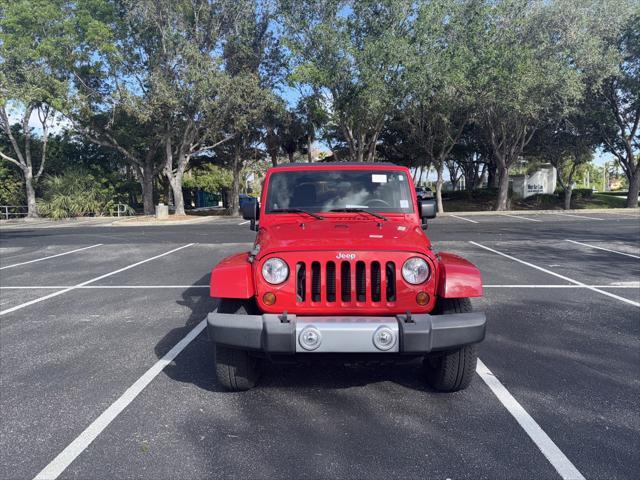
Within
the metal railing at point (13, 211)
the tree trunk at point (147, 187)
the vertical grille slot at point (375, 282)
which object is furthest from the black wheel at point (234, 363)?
the metal railing at point (13, 211)

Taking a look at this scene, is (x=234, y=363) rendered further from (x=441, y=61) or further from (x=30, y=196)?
(x=30, y=196)

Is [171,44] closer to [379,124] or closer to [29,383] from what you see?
[379,124]

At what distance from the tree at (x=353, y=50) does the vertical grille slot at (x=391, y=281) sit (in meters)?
19.2

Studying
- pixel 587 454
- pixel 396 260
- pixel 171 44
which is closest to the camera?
pixel 587 454

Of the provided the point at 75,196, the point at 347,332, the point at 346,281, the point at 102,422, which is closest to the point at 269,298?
the point at 346,281

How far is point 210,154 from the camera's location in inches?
1487

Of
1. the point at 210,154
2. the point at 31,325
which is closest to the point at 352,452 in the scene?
the point at 31,325

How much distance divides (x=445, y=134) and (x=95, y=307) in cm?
2553

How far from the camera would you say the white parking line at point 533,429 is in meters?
2.87

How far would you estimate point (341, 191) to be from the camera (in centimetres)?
472

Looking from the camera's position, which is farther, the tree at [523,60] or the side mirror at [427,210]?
the tree at [523,60]

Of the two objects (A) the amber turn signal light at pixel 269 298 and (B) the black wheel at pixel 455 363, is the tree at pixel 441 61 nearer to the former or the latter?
(B) the black wheel at pixel 455 363

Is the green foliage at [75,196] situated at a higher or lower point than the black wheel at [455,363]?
higher

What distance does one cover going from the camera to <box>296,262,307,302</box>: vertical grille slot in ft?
11.6
